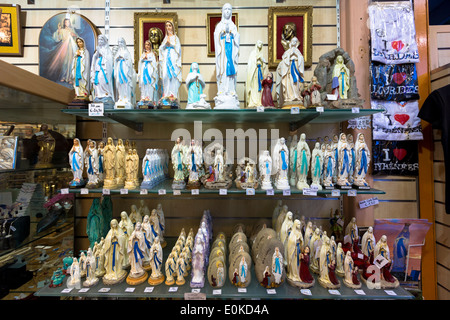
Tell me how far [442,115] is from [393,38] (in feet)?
2.92

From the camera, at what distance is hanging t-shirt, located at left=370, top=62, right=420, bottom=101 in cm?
233

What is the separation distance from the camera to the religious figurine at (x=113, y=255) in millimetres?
1847

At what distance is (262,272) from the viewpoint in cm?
183

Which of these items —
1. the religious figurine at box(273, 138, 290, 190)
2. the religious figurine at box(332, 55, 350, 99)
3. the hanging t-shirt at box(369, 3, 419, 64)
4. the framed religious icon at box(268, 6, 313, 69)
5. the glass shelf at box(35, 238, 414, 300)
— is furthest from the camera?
the framed religious icon at box(268, 6, 313, 69)

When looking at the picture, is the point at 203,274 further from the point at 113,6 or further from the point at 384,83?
the point at 113,6

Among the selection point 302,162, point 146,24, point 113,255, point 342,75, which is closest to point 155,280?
point 113,255

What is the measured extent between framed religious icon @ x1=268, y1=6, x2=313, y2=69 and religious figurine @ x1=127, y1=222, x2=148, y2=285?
6.95ft

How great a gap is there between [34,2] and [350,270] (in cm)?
417

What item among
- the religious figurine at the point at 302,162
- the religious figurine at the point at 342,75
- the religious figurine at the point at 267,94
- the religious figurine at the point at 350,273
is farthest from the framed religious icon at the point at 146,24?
the religious figurine at the point at 350,273

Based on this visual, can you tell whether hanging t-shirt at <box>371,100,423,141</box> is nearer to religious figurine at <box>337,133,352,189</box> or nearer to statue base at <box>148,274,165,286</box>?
religious figurine at <box>337,133,352,189</box>

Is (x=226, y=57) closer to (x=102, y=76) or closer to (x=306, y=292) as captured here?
(x=102, y=76)

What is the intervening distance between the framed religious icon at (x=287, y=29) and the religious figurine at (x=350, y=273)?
6.29 ft

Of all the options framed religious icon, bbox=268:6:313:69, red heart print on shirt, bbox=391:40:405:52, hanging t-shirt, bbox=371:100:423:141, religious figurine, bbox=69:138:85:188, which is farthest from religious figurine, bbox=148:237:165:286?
red heart print on shirt, bbox=391:40:405:52

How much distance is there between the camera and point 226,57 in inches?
77.6
